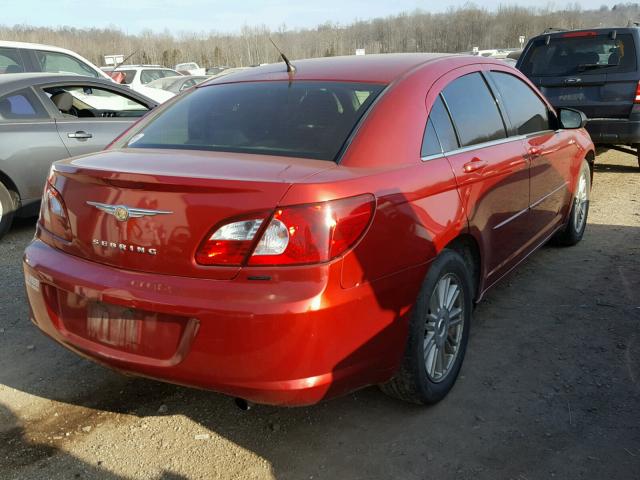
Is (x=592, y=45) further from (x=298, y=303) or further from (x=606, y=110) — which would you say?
(x=298, y=303)

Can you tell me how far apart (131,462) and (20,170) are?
4.11m

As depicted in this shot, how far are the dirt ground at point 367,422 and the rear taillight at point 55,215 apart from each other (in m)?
0.87

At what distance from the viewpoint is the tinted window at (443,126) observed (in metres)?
3.04

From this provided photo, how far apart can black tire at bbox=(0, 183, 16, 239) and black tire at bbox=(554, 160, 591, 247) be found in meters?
4.84

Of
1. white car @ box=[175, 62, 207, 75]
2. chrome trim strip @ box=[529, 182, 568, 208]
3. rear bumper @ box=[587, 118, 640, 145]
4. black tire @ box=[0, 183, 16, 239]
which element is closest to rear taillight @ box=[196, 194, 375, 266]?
chrome trim strip @ box=[529, 182, 568, 208]

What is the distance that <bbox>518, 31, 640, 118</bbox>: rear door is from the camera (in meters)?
7.78

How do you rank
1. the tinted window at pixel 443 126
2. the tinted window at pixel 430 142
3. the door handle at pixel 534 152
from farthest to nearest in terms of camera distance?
the door handle at pixel 534 152 → the tinted window at pixel 443 126 → the tinted window at pixel 430 142

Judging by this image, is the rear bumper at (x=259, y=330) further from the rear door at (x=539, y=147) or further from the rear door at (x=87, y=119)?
the rear door at (x=87, y=119)

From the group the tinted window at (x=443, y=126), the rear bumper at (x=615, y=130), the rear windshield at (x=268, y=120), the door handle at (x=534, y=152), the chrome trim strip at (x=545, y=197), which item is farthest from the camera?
the rear bumper at (x=615, y=130)

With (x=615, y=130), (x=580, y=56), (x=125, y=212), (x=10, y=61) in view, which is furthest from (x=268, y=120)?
(x=10, y=61)

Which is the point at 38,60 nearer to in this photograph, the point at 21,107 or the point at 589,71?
the point at 21,107

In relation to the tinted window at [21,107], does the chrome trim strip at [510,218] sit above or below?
below

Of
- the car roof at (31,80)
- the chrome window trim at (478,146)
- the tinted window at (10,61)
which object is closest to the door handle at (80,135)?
the car roof at (31,80)

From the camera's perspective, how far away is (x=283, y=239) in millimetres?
2219
